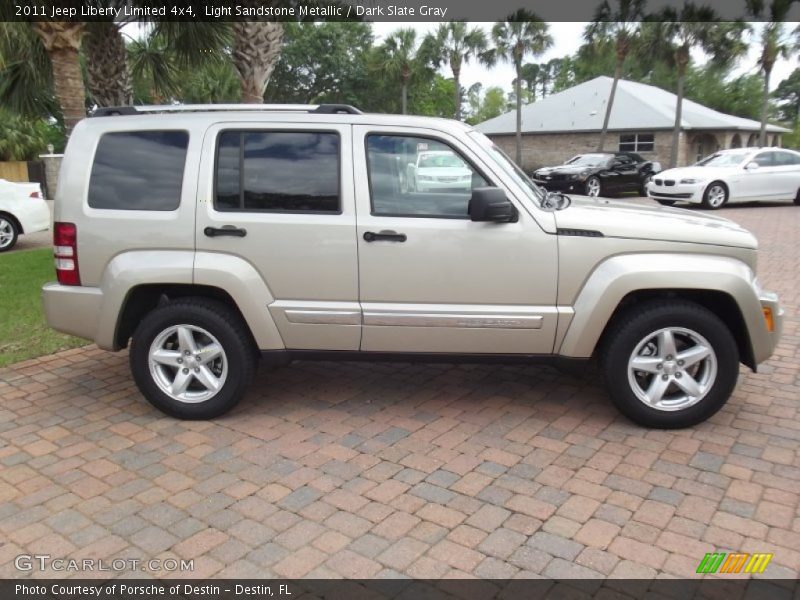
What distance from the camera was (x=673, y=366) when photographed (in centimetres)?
401

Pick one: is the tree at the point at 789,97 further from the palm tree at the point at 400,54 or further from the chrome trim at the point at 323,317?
the chrome trim at the point at 323,317

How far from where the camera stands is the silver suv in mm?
3973

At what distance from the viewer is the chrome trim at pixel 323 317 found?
4.12 meters

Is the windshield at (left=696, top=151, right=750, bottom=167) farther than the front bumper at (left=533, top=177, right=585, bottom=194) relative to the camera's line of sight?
No

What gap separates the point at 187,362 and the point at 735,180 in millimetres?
16146

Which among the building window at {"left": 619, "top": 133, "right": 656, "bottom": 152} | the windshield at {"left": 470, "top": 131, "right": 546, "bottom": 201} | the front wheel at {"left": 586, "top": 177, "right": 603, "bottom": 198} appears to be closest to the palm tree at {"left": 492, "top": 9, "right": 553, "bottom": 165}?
the building window at {"left": 619, "top": 133, "right": 656, "bottom": 152}

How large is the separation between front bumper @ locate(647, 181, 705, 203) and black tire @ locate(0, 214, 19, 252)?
14.7 metres

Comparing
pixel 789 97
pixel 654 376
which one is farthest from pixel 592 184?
pixel 789 97

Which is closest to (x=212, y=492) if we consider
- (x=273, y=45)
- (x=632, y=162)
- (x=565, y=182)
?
(x=273, y=45)

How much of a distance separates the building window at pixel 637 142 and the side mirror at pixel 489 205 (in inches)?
1224

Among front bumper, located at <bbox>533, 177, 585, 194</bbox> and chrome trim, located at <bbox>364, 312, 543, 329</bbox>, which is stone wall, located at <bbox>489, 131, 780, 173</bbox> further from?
Result: chrome trim, located at <bbox>364, 312, 543, 329</bbox>

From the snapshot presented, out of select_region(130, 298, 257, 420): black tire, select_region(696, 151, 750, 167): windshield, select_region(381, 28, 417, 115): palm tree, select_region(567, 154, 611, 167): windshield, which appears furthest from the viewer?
select_region(381, 28, 417, 115): palm tree
